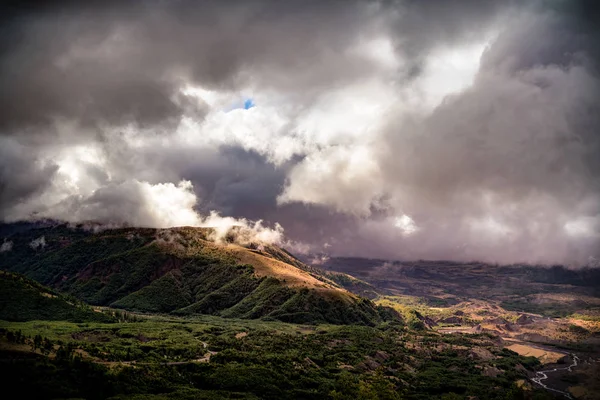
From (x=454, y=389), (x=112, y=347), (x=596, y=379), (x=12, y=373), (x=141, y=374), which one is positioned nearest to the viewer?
(x=12, y=373)

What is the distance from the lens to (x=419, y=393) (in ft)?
569

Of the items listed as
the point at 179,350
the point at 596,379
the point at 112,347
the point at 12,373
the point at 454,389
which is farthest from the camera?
the point at 454,389

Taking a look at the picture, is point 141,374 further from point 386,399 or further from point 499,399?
point 499,399

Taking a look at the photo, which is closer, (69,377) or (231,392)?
(69,377)

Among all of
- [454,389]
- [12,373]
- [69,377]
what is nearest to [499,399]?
[454,389]

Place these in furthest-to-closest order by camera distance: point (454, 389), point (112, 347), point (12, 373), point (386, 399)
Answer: point (454, 389) < point (112, 347) < point (386, 399) < point (12, 373)

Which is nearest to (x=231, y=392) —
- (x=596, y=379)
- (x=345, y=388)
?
(x=345, y=388)

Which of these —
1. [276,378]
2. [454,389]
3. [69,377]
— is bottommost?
[454,389]

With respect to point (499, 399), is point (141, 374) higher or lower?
higher

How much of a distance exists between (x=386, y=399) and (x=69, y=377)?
106751mm

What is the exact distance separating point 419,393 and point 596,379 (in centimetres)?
8446

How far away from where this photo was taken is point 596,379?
336 ft

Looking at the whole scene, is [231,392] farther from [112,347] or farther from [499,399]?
[499,399]

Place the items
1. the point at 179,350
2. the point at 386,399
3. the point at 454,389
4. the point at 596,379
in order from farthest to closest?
the point at 454,389 → the point at 179,350 → the point at 386,399 → the point at 596,379
